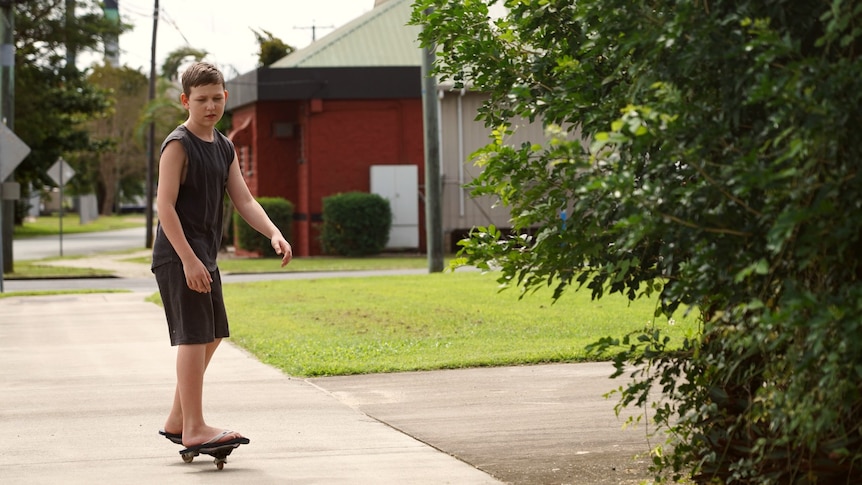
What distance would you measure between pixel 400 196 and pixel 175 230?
90.7 ft

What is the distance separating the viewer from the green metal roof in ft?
117

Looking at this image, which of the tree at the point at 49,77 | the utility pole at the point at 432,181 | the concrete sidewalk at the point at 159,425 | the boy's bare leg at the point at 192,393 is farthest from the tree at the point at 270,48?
the boy's bare leg at the point at 192,393

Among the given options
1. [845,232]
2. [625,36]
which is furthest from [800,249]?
[625,36]

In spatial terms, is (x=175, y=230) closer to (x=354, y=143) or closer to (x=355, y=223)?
(x=355, y=223)

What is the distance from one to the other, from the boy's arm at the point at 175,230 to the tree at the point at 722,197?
52.3 inches

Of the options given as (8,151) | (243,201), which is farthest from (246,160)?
(243,201)

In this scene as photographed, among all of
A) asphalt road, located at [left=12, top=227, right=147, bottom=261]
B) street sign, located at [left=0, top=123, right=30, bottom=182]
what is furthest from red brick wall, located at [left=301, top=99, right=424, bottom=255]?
street sign, located at [left=0, top=123, right=30, bottom=182]

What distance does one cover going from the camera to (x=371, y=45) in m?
36.3

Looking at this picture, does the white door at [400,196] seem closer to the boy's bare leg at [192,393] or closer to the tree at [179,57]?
the tree at [179,57]

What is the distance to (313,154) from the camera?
3403cm

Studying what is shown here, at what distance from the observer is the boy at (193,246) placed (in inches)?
245

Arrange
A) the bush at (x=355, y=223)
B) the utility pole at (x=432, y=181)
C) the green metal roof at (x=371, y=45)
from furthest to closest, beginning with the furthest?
the green metal roof at (x=371, y=45)
the bush at (x=355, y=223)
the utility pole at (x=432, y=181)

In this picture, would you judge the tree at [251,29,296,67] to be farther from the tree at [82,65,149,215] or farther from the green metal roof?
the tree at [82,65,149,215]

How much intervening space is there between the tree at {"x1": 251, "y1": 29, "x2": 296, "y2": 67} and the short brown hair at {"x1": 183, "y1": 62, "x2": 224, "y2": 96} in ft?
113
